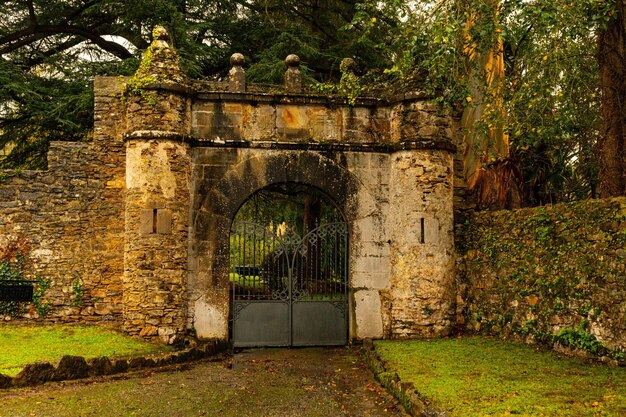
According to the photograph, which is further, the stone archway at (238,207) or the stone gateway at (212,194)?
the stone archway at (238,207)

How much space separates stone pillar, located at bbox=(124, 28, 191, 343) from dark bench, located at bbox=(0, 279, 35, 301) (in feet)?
6.54

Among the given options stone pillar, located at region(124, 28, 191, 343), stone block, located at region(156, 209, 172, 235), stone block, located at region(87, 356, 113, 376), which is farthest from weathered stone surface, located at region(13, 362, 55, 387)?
stone block, located at region(156, 209, 172, 235)

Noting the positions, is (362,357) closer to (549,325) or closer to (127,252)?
(549,325)

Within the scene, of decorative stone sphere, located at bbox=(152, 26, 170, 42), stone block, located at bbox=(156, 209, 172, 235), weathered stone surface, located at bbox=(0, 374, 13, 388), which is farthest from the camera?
decorative stone sphere, located at bbox=(152, 26, 170, 42)

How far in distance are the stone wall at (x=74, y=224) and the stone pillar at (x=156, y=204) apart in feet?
3.53

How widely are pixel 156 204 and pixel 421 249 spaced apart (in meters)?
4.87

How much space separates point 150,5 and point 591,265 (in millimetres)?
12806

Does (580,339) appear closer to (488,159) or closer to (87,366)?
(488,159)

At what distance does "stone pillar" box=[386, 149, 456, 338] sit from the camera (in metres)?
11.8

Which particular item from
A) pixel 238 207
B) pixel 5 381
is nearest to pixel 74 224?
pixel 238 207

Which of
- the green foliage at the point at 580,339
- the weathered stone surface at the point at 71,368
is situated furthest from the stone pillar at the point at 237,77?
the green foliage at the point at 580,339

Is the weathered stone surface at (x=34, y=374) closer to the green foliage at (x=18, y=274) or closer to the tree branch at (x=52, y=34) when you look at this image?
the green foliage at (x=18, y=274)

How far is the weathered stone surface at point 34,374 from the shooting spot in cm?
805

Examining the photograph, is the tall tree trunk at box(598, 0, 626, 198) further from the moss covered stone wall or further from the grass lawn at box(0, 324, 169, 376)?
the grass lawn at box(0, 324, 169, 376)
